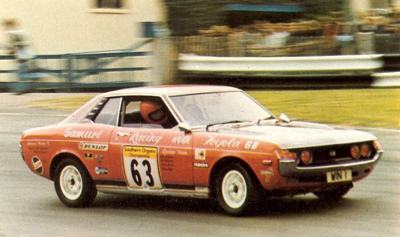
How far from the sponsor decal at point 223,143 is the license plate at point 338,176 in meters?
0.86

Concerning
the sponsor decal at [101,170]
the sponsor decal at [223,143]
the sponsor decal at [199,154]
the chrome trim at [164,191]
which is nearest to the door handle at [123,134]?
the sponsor decal at [101,170]

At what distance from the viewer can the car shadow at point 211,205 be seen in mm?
9752

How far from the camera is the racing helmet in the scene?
10383 mm

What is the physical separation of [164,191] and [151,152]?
40cm

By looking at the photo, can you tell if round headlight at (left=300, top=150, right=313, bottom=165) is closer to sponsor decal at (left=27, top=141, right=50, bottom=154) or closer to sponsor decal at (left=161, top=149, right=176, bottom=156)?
sponsor decal at (left=161, top=149, right=176, bottom=156)

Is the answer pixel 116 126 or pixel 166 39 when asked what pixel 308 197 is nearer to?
pixel 116 126

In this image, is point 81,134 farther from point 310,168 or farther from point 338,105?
point 338,105

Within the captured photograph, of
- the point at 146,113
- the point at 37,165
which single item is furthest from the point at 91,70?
the point at 146,113

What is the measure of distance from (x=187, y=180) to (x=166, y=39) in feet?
45.3

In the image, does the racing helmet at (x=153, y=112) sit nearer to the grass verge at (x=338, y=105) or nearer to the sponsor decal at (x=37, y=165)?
the sponsor decal at (x=37, y=165)

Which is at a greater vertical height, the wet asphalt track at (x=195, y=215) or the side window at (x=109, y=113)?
the side window at (x=109, y=113)

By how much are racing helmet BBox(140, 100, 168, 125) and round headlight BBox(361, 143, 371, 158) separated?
6.46 feet

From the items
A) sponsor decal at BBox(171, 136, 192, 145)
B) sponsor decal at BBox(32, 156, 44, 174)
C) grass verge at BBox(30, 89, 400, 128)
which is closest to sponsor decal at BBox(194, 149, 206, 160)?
sponsor decal at BBox(171, 136, 192, 145)

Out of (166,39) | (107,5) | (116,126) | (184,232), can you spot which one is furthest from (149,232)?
(107,5)
